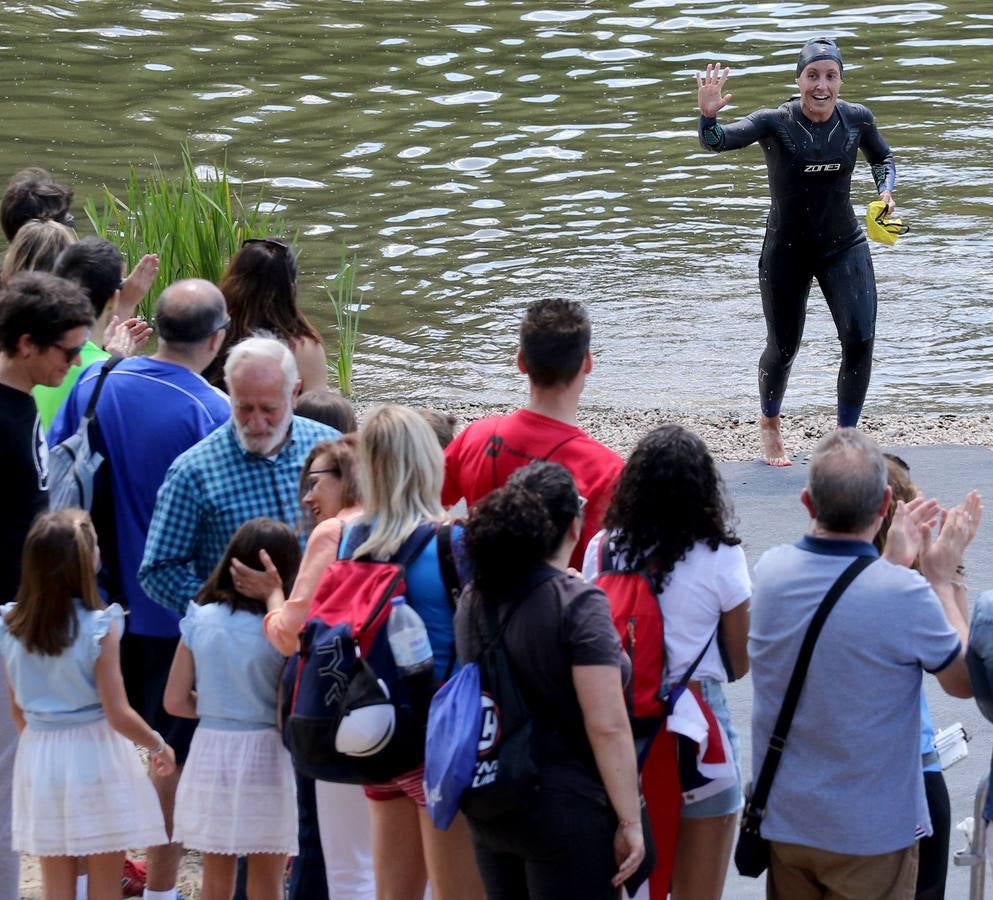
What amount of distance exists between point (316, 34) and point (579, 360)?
52.8 ft

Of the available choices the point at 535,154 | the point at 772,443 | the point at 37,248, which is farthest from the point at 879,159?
the point at 535,154

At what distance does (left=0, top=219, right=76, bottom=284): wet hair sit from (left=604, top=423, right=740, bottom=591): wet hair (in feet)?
8.40

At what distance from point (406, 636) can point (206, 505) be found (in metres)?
0.90

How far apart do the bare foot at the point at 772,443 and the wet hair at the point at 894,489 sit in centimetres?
402

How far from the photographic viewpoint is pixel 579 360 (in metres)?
4.36

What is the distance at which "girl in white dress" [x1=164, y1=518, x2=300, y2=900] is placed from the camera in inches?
161

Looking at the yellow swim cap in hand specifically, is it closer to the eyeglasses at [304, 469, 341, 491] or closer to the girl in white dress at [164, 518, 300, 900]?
the eyeglasses at [304, 469, 341, 491]

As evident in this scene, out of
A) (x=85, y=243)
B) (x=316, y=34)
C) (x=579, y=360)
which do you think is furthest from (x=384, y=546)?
(x=316, y=34)

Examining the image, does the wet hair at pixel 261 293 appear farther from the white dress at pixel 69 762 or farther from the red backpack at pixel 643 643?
the red backpack at pixel 643 643

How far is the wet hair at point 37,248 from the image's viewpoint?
18.2ft

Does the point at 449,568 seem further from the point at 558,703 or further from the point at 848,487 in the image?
the point at 848,487

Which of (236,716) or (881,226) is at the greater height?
(881,226)

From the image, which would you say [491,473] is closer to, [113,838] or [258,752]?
[258,752]

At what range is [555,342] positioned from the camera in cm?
432
